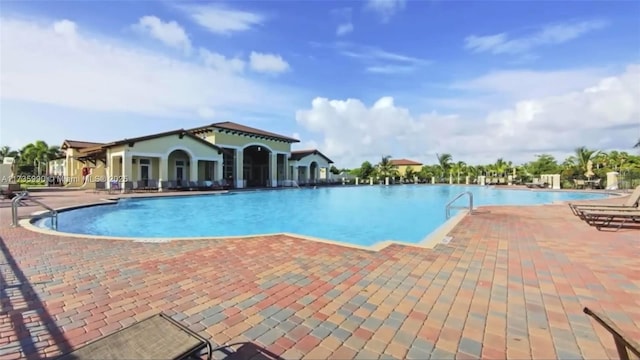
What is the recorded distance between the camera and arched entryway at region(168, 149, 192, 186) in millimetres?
29281

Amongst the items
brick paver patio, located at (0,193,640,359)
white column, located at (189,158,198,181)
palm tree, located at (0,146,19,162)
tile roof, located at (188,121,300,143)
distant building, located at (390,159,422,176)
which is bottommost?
brick paver patio, located at (0,193,640,359)

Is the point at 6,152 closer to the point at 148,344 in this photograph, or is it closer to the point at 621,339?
the point at 148,344

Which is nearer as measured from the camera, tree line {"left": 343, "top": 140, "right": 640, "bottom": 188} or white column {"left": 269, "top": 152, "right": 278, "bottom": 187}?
tree line {"left": 343, "top": 140, "right": 640, "bottom": 188}

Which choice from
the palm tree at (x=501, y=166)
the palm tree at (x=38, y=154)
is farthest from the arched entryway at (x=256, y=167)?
the palm tree at (x=501, y=166)

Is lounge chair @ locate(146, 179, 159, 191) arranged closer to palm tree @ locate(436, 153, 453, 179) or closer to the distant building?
palm tree @ locate(436, 153, 453, 179)

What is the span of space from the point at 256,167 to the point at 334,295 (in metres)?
37.7

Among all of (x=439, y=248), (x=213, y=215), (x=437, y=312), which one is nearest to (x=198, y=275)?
(x=437, y=312)

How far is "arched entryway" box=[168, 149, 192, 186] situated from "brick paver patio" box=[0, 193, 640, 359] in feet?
80.7

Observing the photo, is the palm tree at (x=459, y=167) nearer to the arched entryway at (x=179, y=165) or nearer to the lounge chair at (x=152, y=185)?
the arched entryway at (x=179, y=165)

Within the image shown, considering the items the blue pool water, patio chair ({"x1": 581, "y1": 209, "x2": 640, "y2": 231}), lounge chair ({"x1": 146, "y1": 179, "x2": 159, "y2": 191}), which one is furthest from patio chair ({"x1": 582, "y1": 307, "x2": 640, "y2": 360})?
lounge chair ({"x1": 146, "y1": 179, "x2": 159, "y2": 191})

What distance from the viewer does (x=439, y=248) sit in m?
5.76

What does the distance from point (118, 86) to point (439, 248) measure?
46.9 ft

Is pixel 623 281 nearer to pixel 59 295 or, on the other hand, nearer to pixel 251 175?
pixel 59 295

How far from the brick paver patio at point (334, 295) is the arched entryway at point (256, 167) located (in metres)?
32.3
